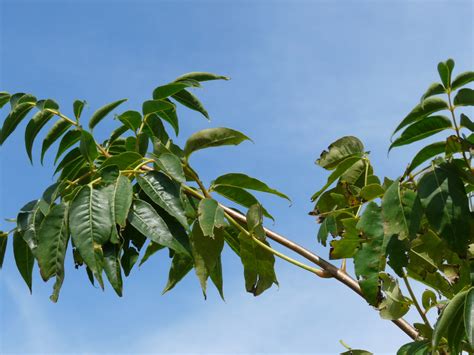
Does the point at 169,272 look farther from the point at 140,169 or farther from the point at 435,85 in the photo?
the point at 435,85

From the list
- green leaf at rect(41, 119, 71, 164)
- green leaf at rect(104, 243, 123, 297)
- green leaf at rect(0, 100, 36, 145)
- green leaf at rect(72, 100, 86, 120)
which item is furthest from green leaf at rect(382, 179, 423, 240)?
green leaf at rect(0, 100, 36, 145)

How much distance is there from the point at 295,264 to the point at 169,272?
0.47m

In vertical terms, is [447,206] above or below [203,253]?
below

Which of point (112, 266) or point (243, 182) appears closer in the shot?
point (112, 266)

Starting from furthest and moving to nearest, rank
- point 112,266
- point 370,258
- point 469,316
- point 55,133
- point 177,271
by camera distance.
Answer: point 55,133
point 177,271
point 370,258
point 112,266
point 469,316

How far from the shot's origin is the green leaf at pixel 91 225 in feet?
6.57

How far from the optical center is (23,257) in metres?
2.50

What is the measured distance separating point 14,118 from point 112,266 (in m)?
0.92

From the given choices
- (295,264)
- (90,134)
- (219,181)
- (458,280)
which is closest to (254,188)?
(219,181)

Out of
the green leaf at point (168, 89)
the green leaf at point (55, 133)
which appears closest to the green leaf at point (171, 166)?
the green leaf at point (168, 89)

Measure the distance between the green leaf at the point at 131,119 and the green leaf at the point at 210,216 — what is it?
1.57 ft

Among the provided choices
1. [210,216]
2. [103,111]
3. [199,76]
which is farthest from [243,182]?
[103,111]

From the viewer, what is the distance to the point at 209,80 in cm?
262

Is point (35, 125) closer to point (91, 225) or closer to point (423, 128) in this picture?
point (91, 225)
